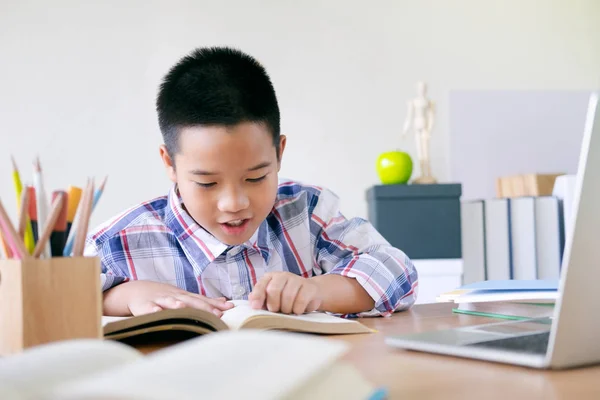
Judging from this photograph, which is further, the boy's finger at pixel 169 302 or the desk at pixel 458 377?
the boy's finger at pixel 169 302

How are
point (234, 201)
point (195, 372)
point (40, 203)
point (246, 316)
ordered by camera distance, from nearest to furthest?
point (195, 372), point (40, 203), point (246, 316), point (234, 201)

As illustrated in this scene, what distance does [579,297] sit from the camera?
50 centimetres

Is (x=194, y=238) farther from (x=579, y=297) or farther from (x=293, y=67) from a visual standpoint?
(x=293, y=67)

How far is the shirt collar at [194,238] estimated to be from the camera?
4.10 ft

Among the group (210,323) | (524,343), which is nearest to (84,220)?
(210,323)

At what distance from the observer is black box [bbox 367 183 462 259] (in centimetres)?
252

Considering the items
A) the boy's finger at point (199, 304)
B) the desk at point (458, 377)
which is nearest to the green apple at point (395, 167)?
the boy's finger at point (199, 304)

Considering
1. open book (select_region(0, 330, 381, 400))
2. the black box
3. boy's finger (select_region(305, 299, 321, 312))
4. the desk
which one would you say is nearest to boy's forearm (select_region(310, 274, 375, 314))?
boy's finger (select_region(305, 299, 321, 312))

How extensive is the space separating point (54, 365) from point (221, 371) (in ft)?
0.35

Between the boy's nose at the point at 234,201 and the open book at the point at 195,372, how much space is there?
2.30ft

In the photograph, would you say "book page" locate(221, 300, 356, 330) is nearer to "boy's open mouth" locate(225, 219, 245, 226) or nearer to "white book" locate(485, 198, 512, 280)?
"boy's open mouth" locate(225, 219, 245, 226)

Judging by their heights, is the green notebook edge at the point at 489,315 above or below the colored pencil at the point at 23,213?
below

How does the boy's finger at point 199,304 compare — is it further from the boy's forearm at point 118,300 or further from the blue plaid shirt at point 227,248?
the blue plaid shirt at point 227,248

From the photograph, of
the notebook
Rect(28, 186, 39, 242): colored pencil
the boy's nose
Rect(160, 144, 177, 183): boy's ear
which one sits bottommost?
the notebook
